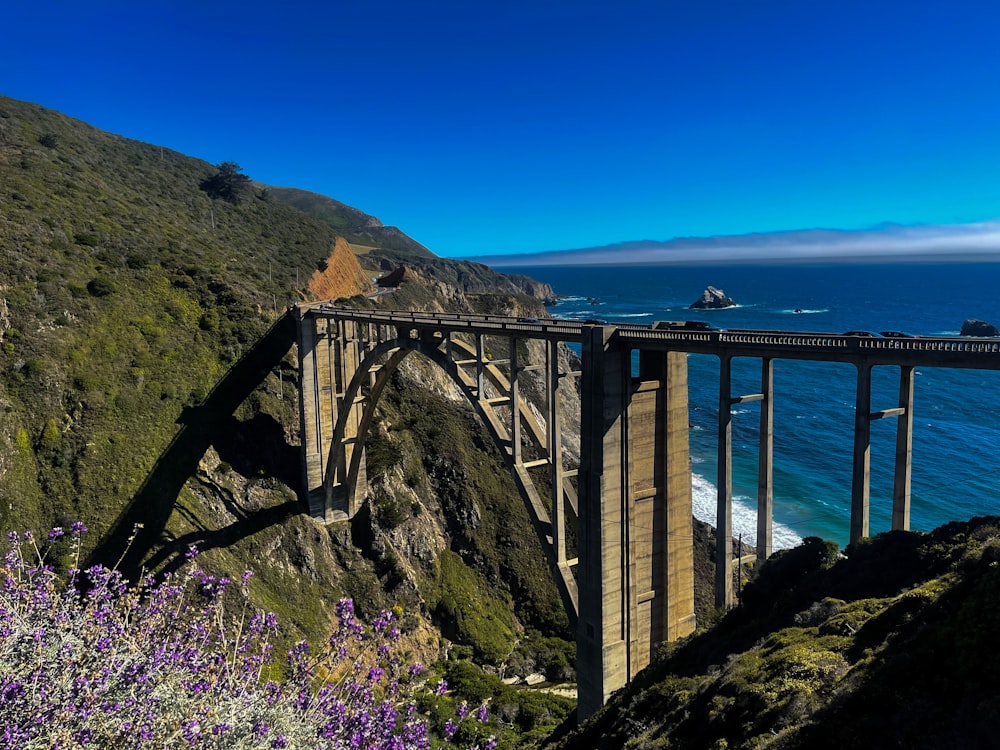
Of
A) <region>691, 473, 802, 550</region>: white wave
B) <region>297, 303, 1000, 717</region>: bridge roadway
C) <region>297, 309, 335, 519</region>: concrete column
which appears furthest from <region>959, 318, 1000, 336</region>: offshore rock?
<region>297, 309, 335, 519</region>: concrete column

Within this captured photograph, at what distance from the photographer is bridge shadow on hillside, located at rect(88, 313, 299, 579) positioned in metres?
26.7

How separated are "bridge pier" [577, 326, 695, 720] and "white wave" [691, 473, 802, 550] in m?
19.4

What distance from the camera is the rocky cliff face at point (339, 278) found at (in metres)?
53.1

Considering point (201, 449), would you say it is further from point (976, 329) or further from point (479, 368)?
point (976, 329)

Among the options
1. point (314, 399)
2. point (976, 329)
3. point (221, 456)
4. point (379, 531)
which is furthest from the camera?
point (976, 329)

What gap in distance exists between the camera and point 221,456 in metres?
31.8

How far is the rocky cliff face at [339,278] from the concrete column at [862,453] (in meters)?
45.1

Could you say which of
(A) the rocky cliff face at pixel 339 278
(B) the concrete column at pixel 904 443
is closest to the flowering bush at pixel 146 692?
(B) the concrete column at pixel 904 443

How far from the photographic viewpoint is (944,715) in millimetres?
7160

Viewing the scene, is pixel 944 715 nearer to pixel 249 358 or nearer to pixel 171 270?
pixel 249 358

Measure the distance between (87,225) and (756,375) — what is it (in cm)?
6500

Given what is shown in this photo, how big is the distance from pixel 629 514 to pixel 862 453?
6511 mm

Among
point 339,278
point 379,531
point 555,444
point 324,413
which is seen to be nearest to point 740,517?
point 379,531

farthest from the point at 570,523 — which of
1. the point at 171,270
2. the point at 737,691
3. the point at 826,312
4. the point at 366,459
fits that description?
the point at 826,312
